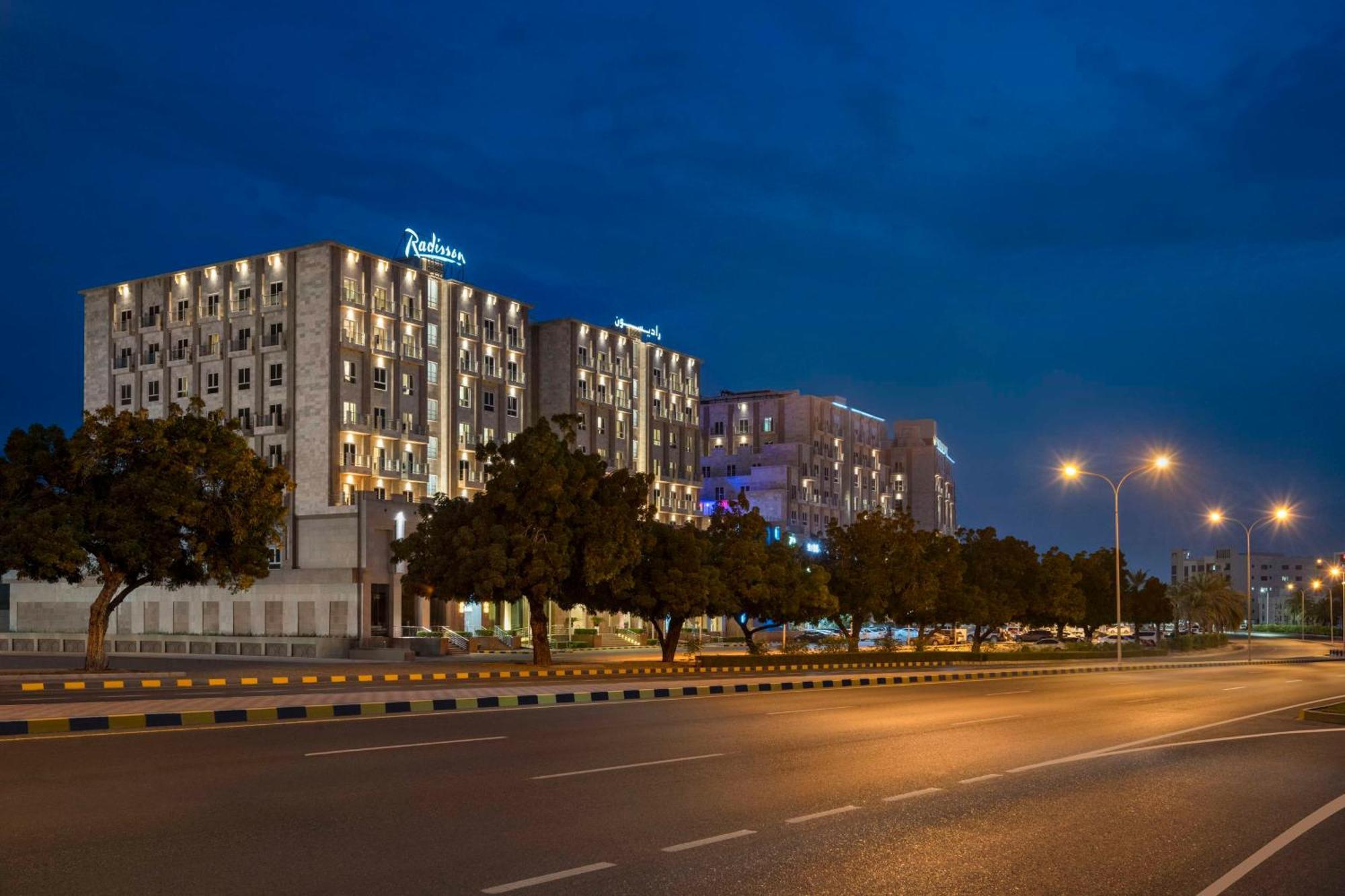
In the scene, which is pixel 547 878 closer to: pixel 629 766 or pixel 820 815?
pixel 820 815

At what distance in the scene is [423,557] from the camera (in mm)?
45281

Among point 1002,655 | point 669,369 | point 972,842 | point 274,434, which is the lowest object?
point 1002,655

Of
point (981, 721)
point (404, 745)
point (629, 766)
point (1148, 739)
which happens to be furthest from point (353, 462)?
point (629, 766)

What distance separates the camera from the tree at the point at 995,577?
206ft

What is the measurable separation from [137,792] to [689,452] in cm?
10731

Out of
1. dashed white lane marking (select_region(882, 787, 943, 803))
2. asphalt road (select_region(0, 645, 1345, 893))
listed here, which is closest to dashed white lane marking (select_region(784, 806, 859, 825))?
asphalt road (select_region(0, 645, 1345, 893))

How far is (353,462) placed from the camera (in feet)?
272

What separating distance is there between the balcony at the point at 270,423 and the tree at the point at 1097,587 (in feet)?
170

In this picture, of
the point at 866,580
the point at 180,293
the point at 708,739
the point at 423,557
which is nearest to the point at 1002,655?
the point at 866,580

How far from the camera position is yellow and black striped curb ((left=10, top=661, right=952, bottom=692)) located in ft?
99.1

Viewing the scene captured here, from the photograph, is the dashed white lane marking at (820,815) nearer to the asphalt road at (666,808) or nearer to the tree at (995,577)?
the asphalt road at (666,808)

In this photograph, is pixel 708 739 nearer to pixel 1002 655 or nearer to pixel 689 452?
pixel 1002 655

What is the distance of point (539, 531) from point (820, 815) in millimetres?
32071

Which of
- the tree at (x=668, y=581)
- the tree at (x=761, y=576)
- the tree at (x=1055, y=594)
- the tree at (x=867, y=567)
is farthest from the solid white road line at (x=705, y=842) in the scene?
the tree at (x=1055, y=594)
